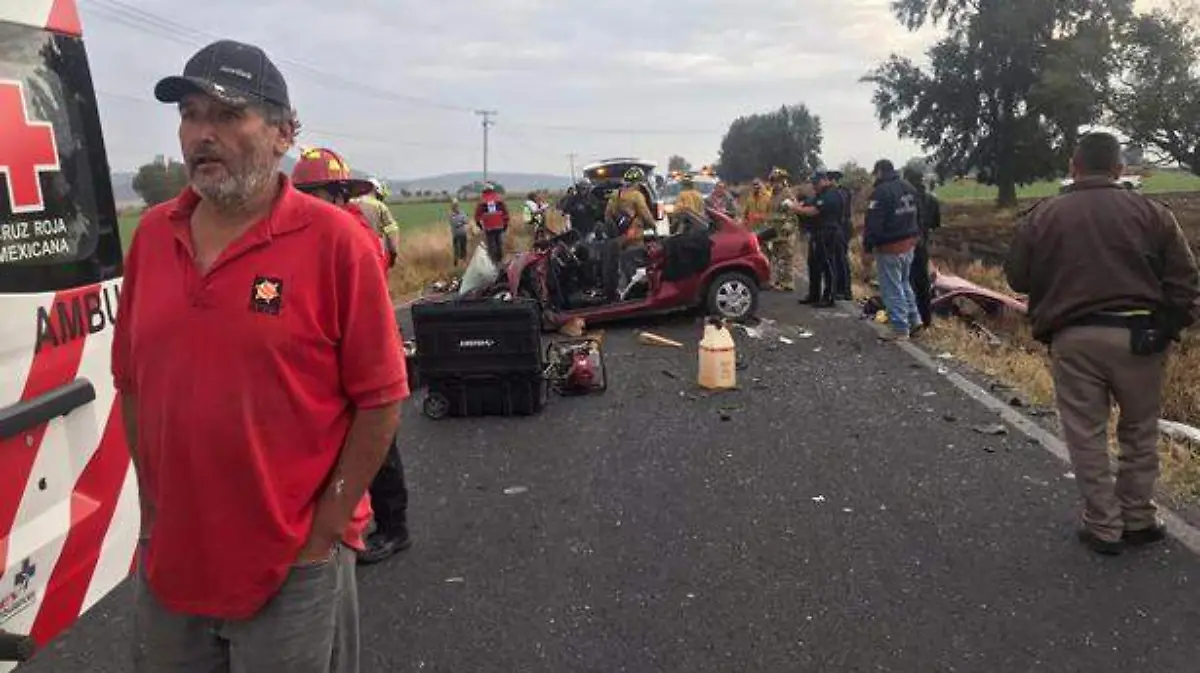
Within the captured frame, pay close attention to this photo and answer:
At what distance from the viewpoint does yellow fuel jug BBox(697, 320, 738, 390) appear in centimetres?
802

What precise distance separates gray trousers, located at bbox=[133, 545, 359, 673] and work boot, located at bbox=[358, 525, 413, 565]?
2321 millimetres

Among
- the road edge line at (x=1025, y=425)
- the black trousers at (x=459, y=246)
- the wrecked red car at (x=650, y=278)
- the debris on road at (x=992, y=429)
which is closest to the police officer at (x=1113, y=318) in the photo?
the road edge line at (x=1025, y=425)

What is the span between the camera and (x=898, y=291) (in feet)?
33.4

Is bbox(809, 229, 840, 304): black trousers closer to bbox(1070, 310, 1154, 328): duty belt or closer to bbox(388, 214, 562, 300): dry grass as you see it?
bbox(388, 214, 562, 300): dry grass

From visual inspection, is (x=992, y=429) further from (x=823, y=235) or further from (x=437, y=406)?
(x=823, y=235)

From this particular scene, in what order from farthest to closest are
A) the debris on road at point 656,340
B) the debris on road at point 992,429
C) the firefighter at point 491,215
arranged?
the firefighter at point 491,215, the debris on road at point 656,340, the debris on road at point 992,429

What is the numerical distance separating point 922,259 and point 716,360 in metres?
3.86

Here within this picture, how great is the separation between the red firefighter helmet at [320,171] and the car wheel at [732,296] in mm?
6955

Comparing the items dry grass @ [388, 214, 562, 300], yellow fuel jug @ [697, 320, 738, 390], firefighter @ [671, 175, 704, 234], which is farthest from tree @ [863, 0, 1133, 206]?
yellow fuel jug @ [697, 320, 738, 390]

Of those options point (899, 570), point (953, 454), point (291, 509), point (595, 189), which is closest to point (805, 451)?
point (953, 454)

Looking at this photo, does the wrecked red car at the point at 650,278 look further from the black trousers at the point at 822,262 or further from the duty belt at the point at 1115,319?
the duty belt at the point at 1115,319

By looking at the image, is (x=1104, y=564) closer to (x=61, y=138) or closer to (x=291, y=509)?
(x=291, y=509)

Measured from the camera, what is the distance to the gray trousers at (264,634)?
2.07 metres

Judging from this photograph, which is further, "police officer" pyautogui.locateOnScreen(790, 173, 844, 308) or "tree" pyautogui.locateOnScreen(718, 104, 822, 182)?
"tree" pyautogui.locateOnScreen(718, 104, 822, 182)
